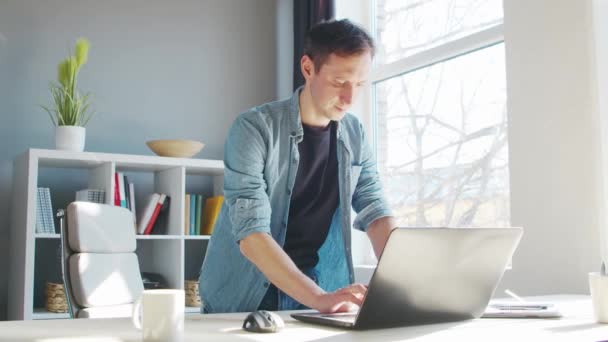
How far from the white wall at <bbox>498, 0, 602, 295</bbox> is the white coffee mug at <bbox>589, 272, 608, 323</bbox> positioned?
3.09 feet

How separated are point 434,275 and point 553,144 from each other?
4.32 feet

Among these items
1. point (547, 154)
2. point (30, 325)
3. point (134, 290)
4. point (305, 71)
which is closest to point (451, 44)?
point (547, 154)

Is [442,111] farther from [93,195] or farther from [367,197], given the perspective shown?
[93,195]

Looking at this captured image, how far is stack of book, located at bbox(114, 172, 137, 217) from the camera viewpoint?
11.1 ft

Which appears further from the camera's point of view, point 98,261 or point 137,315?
point 98,261

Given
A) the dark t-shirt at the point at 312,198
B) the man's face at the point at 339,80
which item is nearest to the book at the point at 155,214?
the dark t-shirt at the point at 312,198

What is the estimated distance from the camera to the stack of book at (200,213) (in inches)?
141

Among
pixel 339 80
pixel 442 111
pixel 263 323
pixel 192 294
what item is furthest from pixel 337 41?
pixel 192 294

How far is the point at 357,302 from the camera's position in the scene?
1.28 metres

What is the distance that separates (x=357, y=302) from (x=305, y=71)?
69 centimetres

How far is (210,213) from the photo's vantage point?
3.67 meters

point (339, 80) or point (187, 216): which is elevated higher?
point (339, 80)

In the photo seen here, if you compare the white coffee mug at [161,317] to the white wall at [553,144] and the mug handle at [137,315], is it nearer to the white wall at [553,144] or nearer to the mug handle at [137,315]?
the mug handle at [137,315]

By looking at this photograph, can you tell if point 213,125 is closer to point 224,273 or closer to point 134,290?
point 134,290
